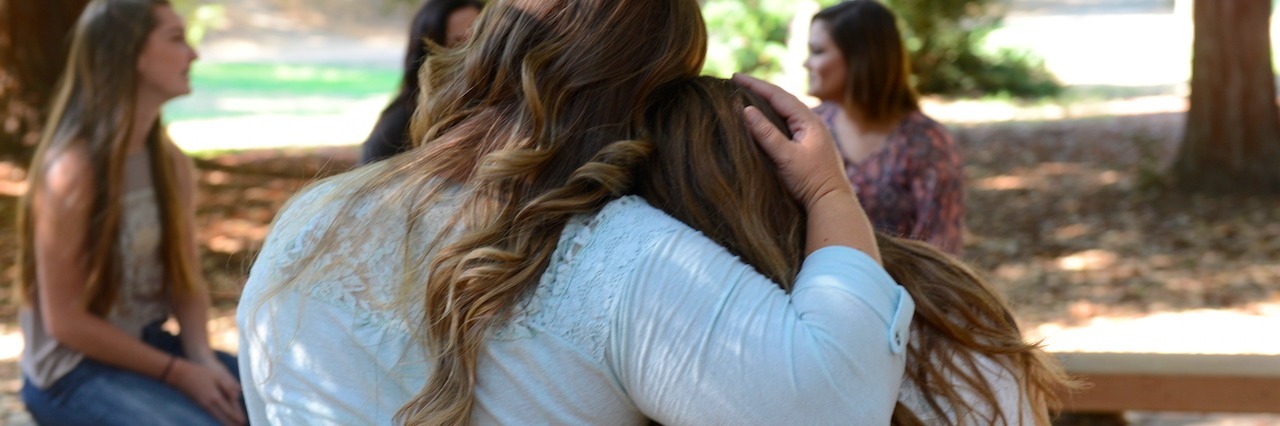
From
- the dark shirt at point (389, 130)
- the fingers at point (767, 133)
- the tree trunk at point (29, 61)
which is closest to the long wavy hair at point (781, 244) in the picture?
the fingers at point (767, 133)

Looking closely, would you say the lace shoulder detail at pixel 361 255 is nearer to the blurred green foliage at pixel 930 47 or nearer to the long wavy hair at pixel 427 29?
the long wavy hair at pixel 427 29

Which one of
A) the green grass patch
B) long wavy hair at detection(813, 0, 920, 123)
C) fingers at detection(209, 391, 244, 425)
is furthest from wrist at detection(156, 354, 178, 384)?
the green grass patch

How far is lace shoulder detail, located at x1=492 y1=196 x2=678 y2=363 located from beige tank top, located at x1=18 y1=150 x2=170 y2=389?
184cm

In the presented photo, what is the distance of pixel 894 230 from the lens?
13.2 ft

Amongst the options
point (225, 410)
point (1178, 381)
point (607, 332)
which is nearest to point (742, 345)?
point (607, 332)

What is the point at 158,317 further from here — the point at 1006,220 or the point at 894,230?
the point at 1006,220

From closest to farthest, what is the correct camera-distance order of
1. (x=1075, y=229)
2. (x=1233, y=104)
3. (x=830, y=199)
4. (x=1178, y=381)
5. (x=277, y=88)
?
(x=830, y=199)
(x=1178, y=381)
(x=1075, y=229)
(x=1233, y=104)
(x=277, y=88)

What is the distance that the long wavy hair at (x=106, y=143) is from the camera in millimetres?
2895

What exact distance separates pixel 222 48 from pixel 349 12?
6280mm

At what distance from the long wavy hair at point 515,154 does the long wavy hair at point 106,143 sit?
62.8 inches

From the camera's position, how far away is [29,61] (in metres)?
8.67

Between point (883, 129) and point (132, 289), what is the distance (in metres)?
2.45

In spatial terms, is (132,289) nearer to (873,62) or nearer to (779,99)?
(779,99)

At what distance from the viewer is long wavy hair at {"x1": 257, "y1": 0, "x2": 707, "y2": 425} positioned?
1405 millimetres
